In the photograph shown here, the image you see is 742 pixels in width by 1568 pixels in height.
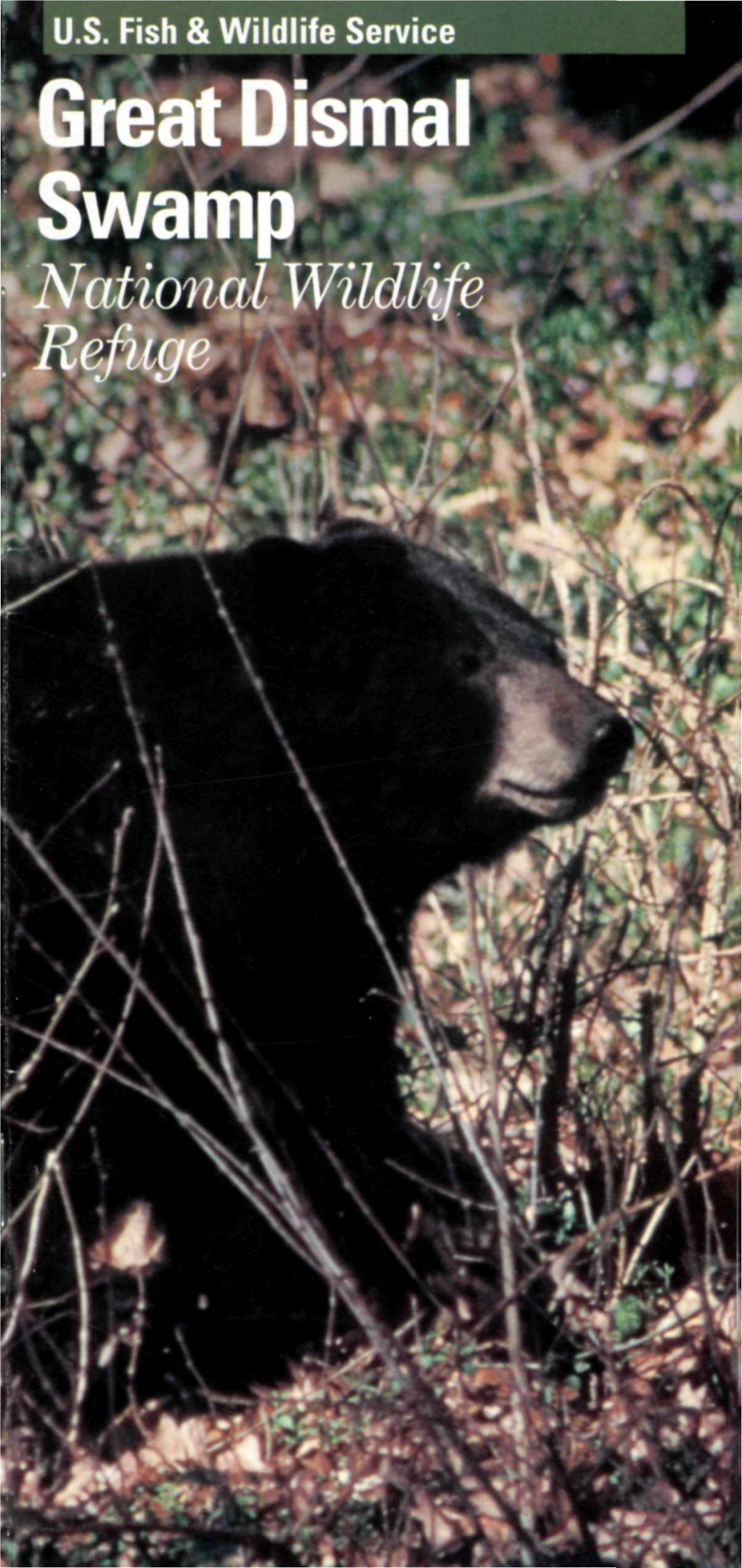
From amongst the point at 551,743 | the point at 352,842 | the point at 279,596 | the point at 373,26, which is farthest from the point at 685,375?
the point at 373,26

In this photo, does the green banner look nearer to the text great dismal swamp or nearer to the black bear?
the text great dismal swamp

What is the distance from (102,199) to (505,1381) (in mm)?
2422

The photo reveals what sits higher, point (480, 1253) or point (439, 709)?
point (439, 709)

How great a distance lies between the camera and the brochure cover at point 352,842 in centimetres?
304

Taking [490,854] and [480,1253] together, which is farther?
[490,854]

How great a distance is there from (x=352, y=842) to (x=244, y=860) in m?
0.29

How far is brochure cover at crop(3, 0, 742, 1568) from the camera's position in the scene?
9.99 ft

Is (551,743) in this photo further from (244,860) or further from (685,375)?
(685,375)

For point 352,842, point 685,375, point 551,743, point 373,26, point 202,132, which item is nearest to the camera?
point 373,26

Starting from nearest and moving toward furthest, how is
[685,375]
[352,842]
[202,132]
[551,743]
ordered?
[202,132] < [551,743] < [352,842] < [685,375]

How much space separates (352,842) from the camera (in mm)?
4117

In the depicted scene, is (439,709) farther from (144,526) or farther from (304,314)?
(144,526)

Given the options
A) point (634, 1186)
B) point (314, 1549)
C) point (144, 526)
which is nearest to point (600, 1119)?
point (634, 1186)

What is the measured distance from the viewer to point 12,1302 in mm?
3568
